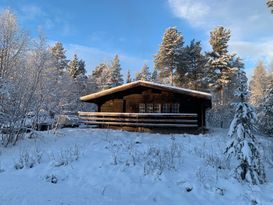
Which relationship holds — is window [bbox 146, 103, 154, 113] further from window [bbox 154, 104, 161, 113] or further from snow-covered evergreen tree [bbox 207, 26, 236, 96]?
snow-covered evergreen tree [bbox 207, 26, 236, 96]

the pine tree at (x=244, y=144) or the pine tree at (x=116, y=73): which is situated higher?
the pine tree at (x=116, y=73)

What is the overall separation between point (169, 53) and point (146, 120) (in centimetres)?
2560

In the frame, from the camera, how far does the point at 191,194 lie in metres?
7.78

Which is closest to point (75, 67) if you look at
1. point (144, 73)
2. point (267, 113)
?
point (144, 73)

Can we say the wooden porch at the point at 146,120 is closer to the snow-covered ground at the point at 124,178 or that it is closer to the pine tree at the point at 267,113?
the pine tree at the point at 267,113

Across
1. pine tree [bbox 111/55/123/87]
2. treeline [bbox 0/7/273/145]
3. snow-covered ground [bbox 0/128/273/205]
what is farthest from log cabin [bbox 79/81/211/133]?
pine tree [bbox 111/55/123/87]

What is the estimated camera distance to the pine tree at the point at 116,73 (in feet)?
190

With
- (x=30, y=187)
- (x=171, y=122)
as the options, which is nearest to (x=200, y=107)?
(x=171, y=122)

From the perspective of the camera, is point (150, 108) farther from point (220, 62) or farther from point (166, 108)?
point (220, 62)

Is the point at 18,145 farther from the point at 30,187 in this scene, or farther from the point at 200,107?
the point at 200,107

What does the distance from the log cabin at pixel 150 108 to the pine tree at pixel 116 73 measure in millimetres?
31231

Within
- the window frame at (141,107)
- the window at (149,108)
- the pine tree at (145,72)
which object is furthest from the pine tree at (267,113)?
the pine tree at (145,72)

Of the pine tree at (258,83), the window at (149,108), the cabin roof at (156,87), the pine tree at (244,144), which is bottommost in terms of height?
the pine tree at (244,144)

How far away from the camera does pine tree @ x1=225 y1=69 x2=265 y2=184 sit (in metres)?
8.69
